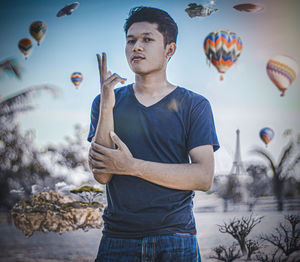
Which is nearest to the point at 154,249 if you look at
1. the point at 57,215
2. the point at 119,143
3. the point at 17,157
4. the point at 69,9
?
the point at 119,143

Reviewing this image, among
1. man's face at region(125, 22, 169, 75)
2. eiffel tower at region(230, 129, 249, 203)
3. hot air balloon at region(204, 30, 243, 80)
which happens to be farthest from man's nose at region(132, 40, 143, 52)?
eiffel tower at region(230, 129, 249, 203)

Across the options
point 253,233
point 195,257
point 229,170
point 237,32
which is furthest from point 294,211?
point 195,257

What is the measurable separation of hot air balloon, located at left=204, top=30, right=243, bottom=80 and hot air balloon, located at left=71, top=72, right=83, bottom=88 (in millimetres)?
2181

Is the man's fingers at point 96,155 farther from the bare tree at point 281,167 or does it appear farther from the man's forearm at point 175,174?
the bare tree at point 281,167

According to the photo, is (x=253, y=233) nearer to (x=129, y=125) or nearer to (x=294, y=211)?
(x=294, y=211)

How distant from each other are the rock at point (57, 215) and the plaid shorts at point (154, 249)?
4043 mm

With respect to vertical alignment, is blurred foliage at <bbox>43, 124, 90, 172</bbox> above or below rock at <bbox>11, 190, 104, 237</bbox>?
above

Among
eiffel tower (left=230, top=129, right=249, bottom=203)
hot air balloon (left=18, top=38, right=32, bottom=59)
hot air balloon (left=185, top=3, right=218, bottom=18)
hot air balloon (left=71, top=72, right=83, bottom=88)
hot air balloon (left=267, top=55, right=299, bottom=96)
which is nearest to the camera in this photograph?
hot air balloon (left=185, top=3, right=218, bottom=18)

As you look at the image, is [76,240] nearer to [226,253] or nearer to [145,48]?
[226,253]

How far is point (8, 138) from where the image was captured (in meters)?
6.16

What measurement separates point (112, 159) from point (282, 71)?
437 centimetres

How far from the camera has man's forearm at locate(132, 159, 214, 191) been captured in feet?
4.10

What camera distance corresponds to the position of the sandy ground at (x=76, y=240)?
4664 mm

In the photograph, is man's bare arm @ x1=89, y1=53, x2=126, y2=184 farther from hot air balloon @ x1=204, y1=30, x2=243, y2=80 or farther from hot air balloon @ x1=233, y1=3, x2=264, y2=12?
hot air balloon @ x1=204, y1=30, x2=243, y2=80
